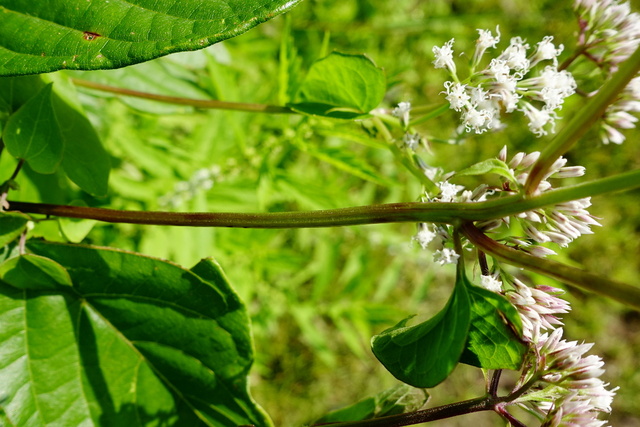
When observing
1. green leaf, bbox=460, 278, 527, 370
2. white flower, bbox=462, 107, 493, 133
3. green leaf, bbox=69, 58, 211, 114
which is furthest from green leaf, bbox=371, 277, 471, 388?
green leaf, bbox=69, 58, 211, 114

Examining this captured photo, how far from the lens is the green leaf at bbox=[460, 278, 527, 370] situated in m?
0.80

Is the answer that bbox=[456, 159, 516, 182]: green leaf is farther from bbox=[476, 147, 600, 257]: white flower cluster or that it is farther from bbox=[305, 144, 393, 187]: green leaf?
bbox=[305, 144, 393, 187]: green leaf

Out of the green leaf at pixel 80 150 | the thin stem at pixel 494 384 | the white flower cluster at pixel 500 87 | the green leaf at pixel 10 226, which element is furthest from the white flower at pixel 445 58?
the green leaf at pixel 10 226

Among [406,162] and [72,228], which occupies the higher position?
[406,162]

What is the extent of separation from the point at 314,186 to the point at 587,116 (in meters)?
1.07

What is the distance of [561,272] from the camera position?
2.30 feet

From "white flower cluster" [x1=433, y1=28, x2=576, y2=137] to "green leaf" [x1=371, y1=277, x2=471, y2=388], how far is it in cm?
30

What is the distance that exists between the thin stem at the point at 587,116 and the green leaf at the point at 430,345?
0.20m

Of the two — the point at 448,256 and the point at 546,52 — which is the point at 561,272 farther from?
the point at 546,52

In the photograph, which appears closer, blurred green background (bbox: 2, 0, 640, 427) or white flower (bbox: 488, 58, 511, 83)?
white flower (bbox: 488, 58, 511, 83)

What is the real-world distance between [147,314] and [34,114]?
393mm

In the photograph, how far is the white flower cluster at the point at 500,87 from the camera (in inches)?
36.4

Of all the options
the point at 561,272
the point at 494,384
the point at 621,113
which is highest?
the point at 621,113

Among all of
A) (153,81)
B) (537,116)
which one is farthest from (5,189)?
(537,116)
